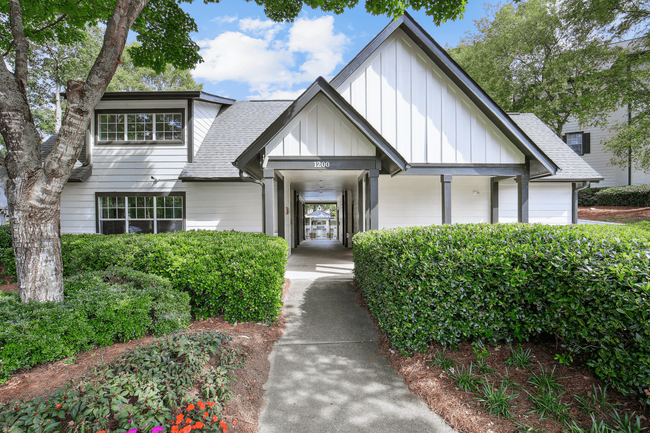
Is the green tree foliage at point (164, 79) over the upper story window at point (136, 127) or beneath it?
over

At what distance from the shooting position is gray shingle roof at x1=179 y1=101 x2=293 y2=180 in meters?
9.16

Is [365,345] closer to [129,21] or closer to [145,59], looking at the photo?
[129,21]

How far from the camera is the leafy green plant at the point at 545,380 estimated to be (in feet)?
8.81

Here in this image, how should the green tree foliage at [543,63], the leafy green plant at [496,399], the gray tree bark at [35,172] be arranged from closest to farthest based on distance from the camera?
the leafy green plant at [496,399] → the gray tree bark at [35,172] → the green tree foliage at [543,63]

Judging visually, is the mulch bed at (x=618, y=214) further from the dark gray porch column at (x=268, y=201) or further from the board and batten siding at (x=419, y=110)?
the dark gray porch column at (x=268, y=201)

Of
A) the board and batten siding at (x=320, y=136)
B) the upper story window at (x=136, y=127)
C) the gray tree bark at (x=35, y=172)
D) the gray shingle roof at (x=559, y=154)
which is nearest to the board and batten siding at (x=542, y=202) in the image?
the gray shingle roof at (x=559, y=154)

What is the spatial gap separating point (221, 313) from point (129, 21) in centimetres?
441

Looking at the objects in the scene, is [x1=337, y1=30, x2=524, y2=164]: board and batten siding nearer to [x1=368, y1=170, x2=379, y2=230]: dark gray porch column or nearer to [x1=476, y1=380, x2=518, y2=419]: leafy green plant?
[x1=368, y1=170, x2=379, y2=230]: dark gray porch column

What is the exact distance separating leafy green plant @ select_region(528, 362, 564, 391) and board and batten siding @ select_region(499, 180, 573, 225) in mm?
7726

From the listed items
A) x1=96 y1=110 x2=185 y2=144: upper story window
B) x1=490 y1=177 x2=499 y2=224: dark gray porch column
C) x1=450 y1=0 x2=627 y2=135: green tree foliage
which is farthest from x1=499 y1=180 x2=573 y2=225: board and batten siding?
x1=96 y1=110 x2=185 y2=144: upper story window

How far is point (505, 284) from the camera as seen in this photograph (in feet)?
10.3

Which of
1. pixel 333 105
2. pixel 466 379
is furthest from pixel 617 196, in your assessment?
pixel 466 379

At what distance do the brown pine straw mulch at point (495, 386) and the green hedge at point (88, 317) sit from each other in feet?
9.91

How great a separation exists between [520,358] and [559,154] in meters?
9.84
